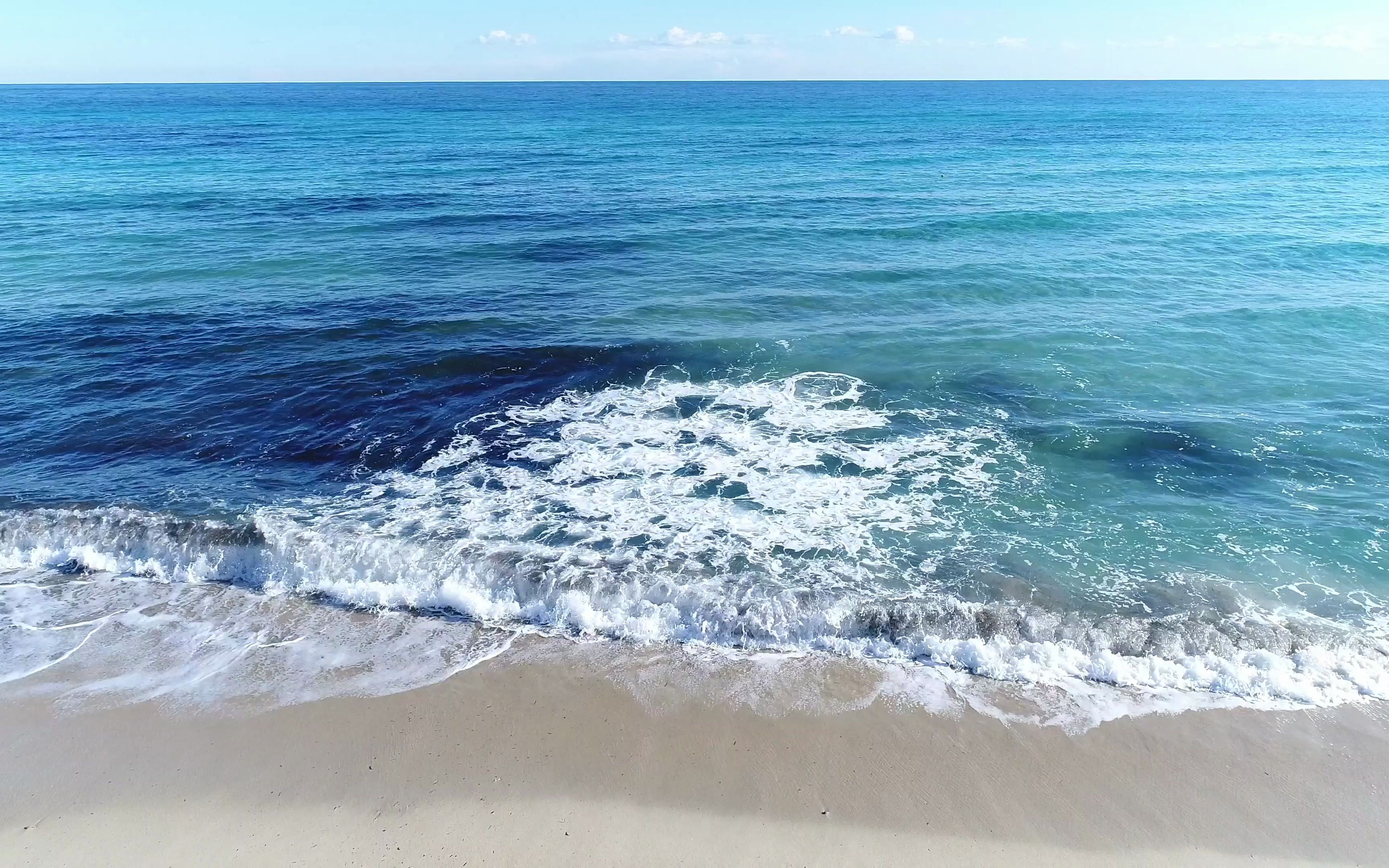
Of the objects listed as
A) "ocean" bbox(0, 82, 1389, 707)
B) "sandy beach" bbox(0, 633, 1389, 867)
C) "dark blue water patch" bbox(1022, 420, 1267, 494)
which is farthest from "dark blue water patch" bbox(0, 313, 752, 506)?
"dark blue water patch" bbox(1022, 420, 1267, 494)

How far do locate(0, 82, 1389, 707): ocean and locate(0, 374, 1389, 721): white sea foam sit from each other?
0.23ft

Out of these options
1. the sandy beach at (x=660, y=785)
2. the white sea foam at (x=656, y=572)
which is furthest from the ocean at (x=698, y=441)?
the sandy beach at (x=660, y=785)

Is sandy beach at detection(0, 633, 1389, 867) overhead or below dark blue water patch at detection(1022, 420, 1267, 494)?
below

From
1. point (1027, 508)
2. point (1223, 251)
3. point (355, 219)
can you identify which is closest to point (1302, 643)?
point (1027, 508)

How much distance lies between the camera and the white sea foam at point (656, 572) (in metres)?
10.5

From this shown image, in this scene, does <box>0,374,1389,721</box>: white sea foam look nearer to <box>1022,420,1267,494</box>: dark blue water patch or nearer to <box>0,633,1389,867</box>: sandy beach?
<box>0,633,1389,867</box>: sandy beach

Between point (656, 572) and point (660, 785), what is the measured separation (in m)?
4.00

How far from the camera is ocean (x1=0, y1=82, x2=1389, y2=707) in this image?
36.6ft

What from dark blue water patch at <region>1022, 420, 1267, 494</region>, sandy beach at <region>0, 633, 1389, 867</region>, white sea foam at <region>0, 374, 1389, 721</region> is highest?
dark blue water patch at <region>1022, 420, 1267, 494</region>

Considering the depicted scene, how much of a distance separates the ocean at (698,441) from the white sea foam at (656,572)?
0.23 ft

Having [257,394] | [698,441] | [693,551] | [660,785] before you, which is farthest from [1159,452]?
[257,394]

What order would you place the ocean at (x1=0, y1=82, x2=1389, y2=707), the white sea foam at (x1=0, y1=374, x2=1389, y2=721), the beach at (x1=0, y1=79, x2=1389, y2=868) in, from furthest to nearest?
the ocean at (x1=0, y1=82, x2=1389, y2=707) → the white sea foam at (x1=0, y1=374, x2=1389, y2=721) → the beach at (x1=0, y1=79, x2=1389, y2=868)

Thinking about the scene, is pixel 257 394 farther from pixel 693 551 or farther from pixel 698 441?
pixel 693 551

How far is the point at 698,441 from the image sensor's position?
54.4ft
